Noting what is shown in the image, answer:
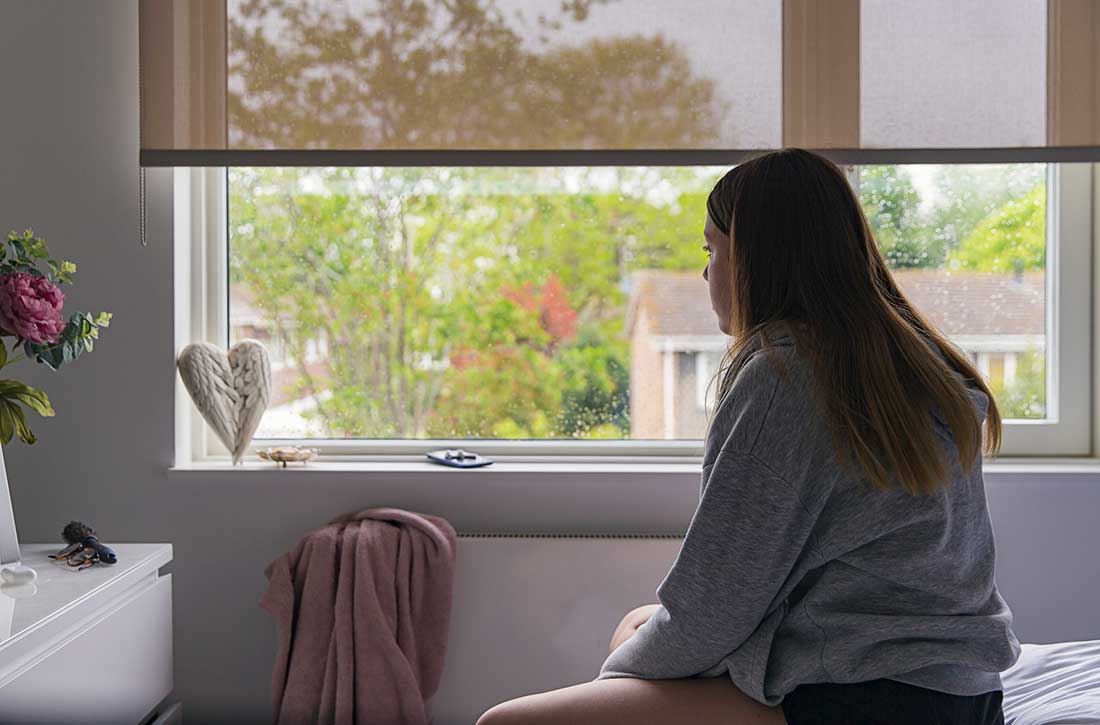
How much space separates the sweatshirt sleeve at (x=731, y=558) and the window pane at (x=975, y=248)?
1.37 meters

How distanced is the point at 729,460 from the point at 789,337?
169 mm

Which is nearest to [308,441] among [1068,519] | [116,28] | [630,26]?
[116,28]

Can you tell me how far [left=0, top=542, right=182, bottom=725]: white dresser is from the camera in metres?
1.34

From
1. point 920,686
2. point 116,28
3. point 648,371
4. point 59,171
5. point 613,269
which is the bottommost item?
point 920,686

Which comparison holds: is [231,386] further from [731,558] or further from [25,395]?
[731,558]

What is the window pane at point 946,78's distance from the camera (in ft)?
6.95

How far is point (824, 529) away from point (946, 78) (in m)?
1.37

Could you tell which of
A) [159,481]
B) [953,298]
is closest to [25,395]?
[159,481]

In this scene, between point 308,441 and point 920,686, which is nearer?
point 920,686

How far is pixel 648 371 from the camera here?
2363mm

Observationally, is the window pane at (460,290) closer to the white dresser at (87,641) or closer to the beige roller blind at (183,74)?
the beige roller blind at (183,74)

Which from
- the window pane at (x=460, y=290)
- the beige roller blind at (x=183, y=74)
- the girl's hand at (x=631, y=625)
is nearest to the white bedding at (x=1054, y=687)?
the girl's hand at (x=631, y=625)

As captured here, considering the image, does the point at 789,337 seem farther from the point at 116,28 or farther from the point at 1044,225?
the point at 116,28

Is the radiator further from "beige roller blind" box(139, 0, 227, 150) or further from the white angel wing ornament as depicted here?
"beige roller blind" box(139, 0, 227, 150)
